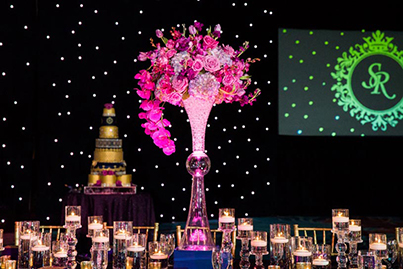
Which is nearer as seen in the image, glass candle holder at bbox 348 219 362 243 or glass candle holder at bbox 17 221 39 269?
glass candle holder at bbox 17 221 39 269

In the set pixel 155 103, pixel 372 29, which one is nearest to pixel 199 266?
pixel 155 103

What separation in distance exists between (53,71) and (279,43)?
→ 3005 millimetres

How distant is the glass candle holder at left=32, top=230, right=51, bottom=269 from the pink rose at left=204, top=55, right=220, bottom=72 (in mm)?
925

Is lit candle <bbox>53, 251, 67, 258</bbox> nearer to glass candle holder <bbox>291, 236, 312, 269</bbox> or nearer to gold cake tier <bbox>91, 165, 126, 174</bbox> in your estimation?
glass candle holder <bbox>291, 236, 312, 269</bbox>

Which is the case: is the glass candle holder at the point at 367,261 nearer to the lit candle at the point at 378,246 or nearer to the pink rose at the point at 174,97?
the lit candle at the point at 378,246

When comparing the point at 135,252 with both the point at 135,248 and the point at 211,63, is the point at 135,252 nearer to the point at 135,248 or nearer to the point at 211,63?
the point at 135,248

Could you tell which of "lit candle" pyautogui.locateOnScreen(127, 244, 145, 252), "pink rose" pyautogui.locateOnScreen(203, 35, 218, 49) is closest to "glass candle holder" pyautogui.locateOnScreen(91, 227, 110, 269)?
"lit candle" pyautogui.locateOnScreen(127, 244, 145, 252)

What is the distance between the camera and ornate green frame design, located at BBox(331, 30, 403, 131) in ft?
26.1

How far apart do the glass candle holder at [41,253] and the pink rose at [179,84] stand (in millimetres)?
781

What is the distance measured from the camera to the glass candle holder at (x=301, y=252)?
2119 mm

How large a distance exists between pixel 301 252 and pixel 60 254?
35.6 inches

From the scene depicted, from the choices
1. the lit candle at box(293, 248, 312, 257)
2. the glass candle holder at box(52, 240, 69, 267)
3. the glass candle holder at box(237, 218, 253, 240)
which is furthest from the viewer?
the glass candle holder at box(237, 218, 253, 240)

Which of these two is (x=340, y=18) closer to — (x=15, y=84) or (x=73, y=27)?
(x=73, y=27)

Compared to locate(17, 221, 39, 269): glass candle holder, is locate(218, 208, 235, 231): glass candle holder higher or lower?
higher
